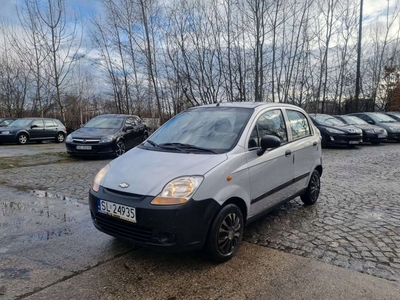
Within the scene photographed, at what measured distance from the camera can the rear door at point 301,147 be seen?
4543 millimetres

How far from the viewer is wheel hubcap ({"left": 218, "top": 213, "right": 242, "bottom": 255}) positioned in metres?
3.16

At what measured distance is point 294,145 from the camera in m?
4.47

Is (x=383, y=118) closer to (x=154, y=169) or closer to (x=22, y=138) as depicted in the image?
(x=154, y=169)

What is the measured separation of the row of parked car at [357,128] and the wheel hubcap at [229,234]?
11.2 m

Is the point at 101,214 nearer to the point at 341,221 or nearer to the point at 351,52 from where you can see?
the point at 341,221

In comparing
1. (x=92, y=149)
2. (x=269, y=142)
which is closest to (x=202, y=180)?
(x=269, y=142)

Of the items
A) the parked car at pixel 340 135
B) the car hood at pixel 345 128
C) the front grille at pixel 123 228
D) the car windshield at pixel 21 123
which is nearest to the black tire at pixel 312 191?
the front grille at pixel 123 228

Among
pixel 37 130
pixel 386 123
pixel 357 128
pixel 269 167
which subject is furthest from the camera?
pixel 37 130

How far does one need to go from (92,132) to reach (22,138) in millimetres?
8984

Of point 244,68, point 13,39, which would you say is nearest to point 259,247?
point 244,68

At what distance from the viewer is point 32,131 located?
17.7 m

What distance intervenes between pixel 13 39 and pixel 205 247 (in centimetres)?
2503

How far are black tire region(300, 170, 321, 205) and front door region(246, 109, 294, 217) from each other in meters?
0.70

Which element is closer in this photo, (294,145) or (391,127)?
(294,145)
